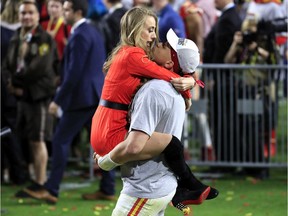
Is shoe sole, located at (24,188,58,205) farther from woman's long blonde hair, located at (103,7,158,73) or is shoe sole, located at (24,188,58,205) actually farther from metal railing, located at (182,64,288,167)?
woman's long blonde hair, located at (103,7,158,73)

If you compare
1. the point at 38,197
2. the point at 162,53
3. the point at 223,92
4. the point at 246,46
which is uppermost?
the point at 162,53

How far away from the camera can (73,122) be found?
984 cm

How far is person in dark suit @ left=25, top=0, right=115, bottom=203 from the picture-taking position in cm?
975

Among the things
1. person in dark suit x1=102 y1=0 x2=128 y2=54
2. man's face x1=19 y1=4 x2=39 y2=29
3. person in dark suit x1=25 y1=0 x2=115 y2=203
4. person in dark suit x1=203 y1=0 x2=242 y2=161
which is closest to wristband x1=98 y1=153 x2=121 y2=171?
person in dark suit x1=25 y1=0 x2=115 y2=203

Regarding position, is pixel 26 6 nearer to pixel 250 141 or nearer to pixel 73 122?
pixel 73 122

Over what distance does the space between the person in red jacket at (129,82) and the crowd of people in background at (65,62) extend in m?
3.88

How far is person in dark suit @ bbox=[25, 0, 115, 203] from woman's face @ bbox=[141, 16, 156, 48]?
389 centimetres

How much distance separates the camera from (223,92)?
470 inches

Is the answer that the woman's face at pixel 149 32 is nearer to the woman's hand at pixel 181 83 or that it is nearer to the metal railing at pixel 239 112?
the woman's hand at pixel 181 83

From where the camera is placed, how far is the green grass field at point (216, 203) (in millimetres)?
9461

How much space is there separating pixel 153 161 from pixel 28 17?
5.61 metres

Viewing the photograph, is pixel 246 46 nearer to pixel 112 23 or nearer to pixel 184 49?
pixel 112 23

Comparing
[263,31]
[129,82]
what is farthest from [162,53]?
[263,31]

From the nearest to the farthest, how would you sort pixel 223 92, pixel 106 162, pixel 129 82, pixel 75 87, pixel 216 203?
pixel 106 162 < pixel 129 82 < pixel 75 87 < pixel 216 203 < pixel 223 92
